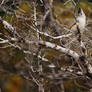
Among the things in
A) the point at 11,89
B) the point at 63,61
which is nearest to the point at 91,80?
→ the point at 63,61

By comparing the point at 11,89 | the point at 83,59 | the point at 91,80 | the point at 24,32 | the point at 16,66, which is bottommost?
the point at 11,89

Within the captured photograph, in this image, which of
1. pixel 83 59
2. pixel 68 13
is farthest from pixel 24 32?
pixel 68 13

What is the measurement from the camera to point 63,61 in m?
7.66

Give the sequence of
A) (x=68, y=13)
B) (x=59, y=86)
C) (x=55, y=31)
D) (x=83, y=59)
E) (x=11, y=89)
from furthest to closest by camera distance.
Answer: (x=68, y=13)
(x=11, y=89)
(x=59, y=86)
(x=55, y=31)
(x=83, y=59)

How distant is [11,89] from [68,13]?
382cm

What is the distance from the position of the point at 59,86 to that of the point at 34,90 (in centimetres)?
91

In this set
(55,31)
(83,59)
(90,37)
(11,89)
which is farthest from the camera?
(11,89)

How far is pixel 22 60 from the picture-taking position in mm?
9031

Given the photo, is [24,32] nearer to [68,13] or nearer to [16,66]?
[16,66]

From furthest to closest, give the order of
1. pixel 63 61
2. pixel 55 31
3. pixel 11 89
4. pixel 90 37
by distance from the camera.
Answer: pixel 11 89, pixel 63 61, pixel 55 31, pixel 90 37

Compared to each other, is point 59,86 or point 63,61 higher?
point 63,61

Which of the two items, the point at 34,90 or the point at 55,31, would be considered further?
the point at 34,90

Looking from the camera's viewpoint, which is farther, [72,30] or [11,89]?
[11,89]

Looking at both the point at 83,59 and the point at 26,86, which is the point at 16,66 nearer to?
the point at 26,86
